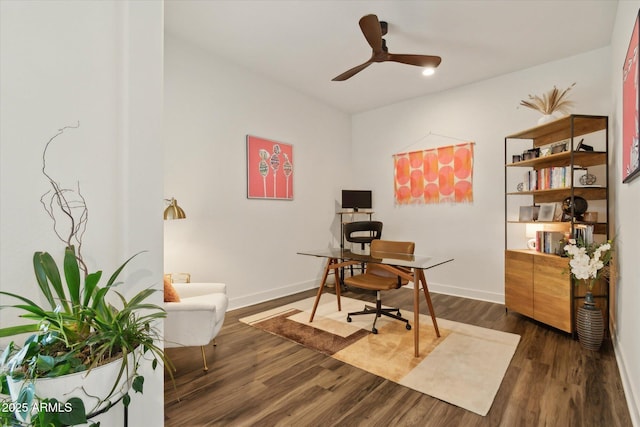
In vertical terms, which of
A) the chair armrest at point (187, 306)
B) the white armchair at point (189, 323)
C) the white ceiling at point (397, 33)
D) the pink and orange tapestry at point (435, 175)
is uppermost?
the white ceiling at point (397, 33)

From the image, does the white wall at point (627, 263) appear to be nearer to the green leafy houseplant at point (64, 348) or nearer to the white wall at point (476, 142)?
the white wall at point (476, 142)

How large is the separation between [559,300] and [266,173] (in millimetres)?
3509

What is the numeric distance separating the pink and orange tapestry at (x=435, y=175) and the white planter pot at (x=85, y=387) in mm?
4365

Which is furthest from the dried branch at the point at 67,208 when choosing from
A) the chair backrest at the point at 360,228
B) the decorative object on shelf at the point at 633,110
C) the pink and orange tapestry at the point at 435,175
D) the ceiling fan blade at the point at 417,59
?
the pink and orange tapestry at the point at 435,175

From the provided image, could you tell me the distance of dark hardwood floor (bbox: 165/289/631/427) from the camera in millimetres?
1707

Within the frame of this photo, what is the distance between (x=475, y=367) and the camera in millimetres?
2252

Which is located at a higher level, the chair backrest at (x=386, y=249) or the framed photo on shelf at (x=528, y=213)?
the framed photo on shelf at (x=528, y=213)

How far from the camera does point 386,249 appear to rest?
3.32 m

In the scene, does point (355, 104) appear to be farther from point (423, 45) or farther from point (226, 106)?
point (226, 106)

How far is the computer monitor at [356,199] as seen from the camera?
4.91m

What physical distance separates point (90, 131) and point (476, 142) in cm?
435

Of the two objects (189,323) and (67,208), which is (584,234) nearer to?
(189,323)

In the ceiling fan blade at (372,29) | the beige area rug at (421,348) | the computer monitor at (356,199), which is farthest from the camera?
the computer monitor at (356,199)

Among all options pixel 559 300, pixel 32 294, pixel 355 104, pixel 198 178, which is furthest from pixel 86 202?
pixel 355 104
